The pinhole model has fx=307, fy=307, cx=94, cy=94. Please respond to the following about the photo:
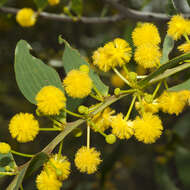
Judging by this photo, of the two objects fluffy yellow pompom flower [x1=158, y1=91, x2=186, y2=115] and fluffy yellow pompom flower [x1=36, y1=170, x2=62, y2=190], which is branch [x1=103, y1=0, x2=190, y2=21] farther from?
fluffy yellow pompom flower [x1=36, y1=170, x2=62, y2=190]

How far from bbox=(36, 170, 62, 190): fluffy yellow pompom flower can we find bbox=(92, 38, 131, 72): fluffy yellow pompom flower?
44cm

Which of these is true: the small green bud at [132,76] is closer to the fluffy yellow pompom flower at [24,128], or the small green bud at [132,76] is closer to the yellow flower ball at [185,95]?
the yellow flower ball at [185,95]

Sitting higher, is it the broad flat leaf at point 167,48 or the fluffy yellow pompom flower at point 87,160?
the broad flat leaf at point 167,48

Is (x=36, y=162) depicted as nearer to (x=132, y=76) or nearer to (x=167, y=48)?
(x=132, y=76)

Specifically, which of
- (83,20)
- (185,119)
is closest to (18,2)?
(83,20)

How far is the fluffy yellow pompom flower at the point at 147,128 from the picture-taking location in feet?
3.53

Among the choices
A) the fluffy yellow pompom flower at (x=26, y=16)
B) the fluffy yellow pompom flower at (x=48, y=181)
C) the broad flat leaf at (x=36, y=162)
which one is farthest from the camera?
the fluffy yellow pompom flower at (x=26, y=16)

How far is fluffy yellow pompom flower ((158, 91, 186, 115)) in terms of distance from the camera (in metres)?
1.14

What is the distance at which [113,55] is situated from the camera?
1133 millimetres

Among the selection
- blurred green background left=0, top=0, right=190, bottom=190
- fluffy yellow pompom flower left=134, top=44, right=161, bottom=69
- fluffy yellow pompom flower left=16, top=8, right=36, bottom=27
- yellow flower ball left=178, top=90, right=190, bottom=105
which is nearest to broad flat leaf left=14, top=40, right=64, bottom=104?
fluffy yellow pompom flower left=134, top=44, right=161, bottom=69

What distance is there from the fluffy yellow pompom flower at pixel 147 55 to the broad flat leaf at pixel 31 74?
34 centimetres

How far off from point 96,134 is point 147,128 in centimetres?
151

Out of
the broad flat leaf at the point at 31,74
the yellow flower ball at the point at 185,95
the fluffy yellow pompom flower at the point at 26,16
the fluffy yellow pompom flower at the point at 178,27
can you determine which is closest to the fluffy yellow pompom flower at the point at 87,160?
the broad flat leaf at the point at 31,74

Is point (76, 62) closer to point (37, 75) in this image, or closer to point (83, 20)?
point (37, 75)
